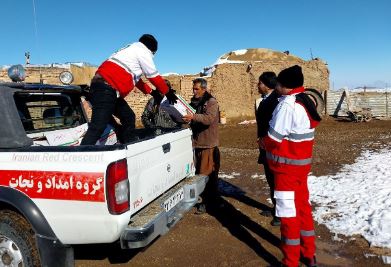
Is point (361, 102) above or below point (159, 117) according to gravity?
below

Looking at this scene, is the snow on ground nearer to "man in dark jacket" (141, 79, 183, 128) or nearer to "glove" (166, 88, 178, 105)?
"man in dark jacket" (141, 79, 183, 128)

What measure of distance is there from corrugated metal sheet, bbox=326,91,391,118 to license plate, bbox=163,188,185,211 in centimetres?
1913

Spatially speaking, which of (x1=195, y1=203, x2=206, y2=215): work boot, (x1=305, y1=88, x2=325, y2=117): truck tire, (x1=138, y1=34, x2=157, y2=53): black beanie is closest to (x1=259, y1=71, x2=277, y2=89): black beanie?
(x1=305, y1=88, x2=325, y2=117): truck tire

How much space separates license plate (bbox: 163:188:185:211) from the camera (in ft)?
12.4

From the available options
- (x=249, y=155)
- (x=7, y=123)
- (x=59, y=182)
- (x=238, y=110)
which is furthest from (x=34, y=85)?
(x=238, y=110)

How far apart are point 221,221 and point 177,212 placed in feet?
5.47

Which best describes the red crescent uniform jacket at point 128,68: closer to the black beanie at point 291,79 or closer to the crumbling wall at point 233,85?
the black beanie at point 291,79

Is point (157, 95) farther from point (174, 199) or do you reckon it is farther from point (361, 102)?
point (361, 102)

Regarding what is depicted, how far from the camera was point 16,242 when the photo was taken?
10.8ft

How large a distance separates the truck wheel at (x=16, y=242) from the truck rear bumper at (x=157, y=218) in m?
0.82

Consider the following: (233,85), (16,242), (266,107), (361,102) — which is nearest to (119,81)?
(266,107)

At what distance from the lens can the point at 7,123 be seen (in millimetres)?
3453

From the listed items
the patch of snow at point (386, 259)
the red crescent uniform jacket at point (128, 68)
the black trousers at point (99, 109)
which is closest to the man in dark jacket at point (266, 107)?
the red crescent uniform jacket at point (128, 68)

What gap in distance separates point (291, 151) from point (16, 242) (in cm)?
260
